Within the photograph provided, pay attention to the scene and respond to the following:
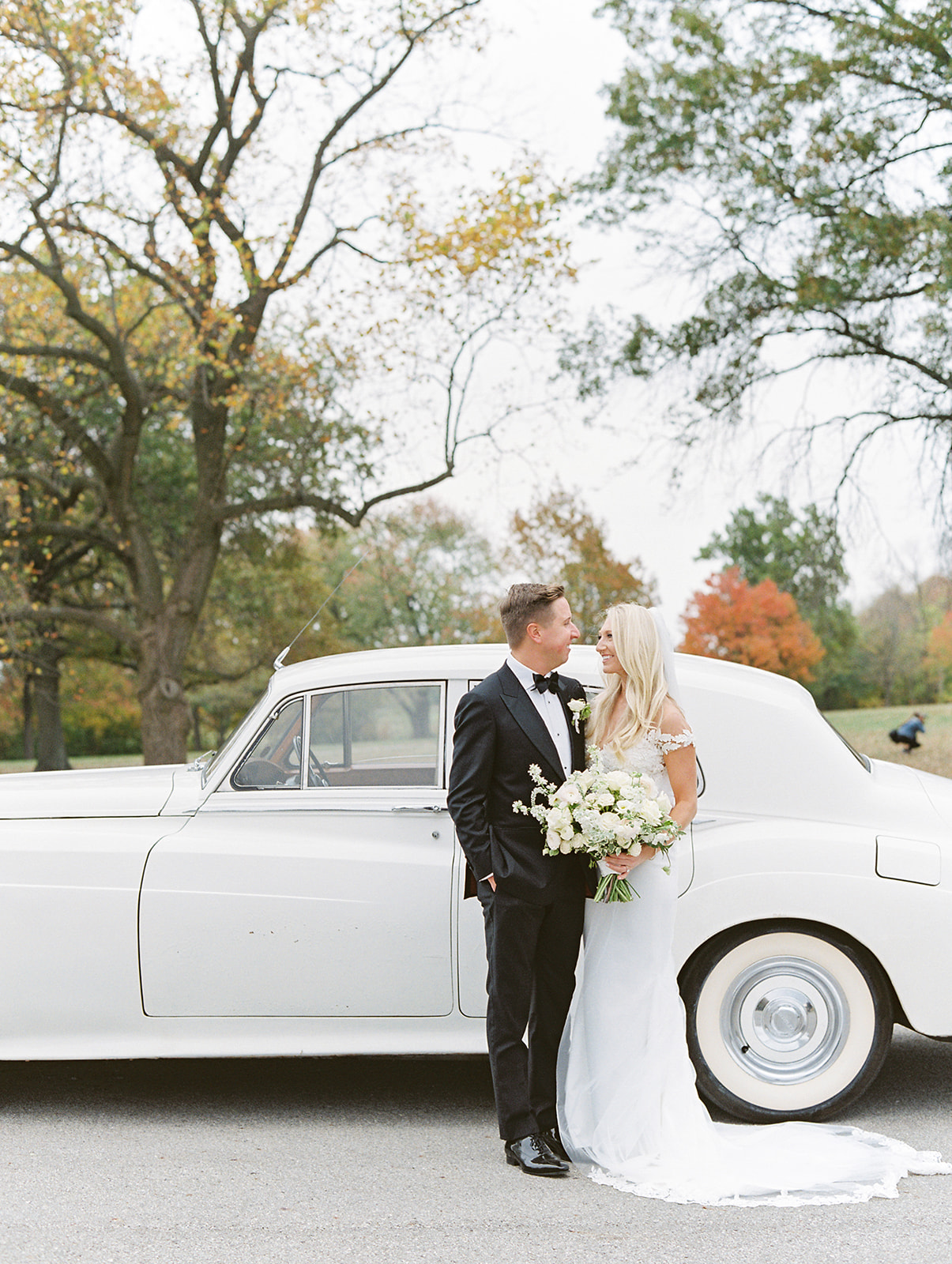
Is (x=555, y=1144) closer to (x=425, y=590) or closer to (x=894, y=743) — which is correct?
(x=894, y=743)

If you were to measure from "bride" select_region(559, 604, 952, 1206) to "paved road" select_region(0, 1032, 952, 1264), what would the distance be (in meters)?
0.20

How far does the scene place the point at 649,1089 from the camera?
4117 mm

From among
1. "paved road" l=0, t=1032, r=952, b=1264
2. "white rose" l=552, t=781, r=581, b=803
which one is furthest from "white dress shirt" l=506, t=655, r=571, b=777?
"paved road" l=0, t=1032, r=952, b=1264

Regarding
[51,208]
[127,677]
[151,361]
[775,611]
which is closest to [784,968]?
[51,208]

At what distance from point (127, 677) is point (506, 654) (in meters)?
35.9

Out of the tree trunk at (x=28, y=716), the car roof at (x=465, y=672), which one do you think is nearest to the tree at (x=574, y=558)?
the tree trunk at (x=28, y=716)

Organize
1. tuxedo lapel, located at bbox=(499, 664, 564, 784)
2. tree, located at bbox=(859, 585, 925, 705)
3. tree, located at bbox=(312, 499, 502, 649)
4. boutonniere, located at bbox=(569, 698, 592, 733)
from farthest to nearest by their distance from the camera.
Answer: tree, located at bbox=(859, 585, 925, 705) < tree, located at bbox=(312, 499, 502, 649) < boutonniere, located at bbox=(569, 698, 592, 733) < tuxedo lapel, located at bbox=(499, 664, 564, 784)

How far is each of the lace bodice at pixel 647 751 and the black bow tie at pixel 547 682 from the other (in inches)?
11.5

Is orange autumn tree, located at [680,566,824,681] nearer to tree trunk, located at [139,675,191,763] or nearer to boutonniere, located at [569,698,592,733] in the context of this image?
tree trunk, located at [139,675,191,763]

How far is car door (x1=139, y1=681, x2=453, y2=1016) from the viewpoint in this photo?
14.8 feet

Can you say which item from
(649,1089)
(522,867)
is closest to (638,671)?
(522,867)

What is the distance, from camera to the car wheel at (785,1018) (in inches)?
177

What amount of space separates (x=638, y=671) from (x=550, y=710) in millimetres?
344

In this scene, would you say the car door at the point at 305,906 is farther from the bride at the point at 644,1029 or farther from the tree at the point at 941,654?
the tree at the point at 941,654
